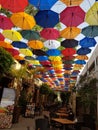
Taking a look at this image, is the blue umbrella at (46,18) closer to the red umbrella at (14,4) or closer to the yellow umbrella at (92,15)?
the red umbrella at (14,4)

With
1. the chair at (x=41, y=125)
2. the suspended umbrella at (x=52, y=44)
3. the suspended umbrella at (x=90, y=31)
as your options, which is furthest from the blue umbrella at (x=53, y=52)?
the chair at (x=41, y=125)

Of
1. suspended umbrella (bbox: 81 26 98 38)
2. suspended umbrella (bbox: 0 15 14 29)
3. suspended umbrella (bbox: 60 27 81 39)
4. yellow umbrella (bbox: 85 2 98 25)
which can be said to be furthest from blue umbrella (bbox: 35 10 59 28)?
suspended umbrella (bbox: 81 26 98 38)

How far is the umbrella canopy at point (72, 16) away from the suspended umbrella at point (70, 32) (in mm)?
406

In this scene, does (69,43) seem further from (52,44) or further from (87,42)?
(52,44)

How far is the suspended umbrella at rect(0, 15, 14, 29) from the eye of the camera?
7.54m

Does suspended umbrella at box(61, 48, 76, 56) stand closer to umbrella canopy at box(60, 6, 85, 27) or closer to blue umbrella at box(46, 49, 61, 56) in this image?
blue umbrella at box(46, 49, 61, 56)

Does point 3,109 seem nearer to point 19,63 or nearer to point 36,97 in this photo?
point 19,63

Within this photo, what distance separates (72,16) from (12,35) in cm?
318

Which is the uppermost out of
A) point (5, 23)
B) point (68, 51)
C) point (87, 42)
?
point (5, 23)

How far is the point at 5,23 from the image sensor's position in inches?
304

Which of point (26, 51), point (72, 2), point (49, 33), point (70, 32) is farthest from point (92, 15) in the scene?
point (26, 51)

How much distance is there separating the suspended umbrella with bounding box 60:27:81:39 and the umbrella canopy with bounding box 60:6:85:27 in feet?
1.33

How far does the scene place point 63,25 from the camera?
25.2 ft

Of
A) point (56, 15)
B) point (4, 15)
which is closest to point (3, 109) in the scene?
point (4, 15)
